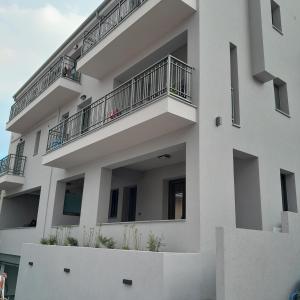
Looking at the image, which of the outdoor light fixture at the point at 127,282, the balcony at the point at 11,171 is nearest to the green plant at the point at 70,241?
the outdoor light fixture at the point at 127,282

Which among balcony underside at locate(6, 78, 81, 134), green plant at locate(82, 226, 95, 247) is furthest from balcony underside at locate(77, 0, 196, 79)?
green plant at locate(82, 226, 95, 247)

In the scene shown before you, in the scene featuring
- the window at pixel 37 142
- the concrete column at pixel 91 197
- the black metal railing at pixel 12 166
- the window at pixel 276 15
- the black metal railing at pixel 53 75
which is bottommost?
the concrete column at pixel 91 197

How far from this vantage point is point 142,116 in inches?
338

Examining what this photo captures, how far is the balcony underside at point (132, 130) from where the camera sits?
816 centimetres

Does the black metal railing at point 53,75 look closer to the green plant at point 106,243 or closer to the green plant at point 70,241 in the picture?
the green plant at point 70,241

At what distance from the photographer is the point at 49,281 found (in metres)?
9.90

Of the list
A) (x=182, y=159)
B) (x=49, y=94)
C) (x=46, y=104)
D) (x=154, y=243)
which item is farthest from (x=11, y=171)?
(x=154, y=243)

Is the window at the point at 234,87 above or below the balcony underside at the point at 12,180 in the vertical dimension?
above

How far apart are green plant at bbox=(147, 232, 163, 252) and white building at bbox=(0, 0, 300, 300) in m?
0.14

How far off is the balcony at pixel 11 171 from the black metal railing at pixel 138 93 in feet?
14.3

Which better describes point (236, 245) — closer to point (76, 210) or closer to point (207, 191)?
point (207, 191)

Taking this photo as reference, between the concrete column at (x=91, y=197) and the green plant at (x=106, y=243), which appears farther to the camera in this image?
the concrete column at (x=91, y=197)

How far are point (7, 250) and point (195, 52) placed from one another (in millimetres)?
13835

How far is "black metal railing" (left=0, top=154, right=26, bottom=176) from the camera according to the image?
59.0 ft
